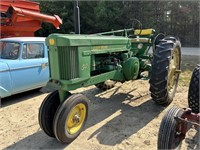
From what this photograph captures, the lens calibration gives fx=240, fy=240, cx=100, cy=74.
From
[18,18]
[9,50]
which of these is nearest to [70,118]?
[9,50]

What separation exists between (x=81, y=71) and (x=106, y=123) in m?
1.04

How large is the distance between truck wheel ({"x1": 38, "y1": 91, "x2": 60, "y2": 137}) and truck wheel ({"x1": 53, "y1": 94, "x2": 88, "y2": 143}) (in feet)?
0.85

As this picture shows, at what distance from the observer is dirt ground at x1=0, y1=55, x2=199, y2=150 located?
3.43 metres

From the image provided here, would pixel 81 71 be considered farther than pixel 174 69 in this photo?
No

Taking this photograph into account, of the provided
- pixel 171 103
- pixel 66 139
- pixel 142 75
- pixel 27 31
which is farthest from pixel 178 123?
pixel 27 31

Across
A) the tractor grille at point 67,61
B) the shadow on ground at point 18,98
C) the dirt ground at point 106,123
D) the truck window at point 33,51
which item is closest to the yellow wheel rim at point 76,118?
the dirt ground at point 106,123

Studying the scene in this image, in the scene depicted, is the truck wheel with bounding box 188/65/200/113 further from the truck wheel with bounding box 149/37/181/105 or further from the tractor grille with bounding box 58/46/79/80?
the tractor grille with bounding box 58/46/79/80

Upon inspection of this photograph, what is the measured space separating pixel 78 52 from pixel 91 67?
0.50m

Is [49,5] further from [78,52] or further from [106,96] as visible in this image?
[78,52]

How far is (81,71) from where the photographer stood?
3699mm

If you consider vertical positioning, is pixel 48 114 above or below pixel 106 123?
above

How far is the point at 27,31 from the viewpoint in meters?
7.79

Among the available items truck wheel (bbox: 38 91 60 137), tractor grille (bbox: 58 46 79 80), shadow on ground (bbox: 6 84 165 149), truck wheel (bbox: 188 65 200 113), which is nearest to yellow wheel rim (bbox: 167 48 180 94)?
shadow on ground (bbox: 6 84 165 149)

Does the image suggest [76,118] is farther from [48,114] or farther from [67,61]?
[67,61]
